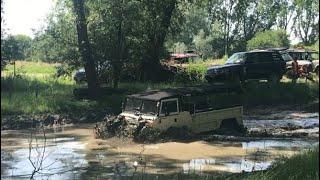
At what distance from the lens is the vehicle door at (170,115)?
52.1ft

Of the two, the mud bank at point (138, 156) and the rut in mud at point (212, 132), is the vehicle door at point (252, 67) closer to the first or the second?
the rut in mud at point (212, 132)

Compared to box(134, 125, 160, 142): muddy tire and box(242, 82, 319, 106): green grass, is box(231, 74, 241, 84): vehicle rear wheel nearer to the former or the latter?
box(242, 82, 319, 106): green grass

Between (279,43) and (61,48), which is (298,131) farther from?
(279,43)

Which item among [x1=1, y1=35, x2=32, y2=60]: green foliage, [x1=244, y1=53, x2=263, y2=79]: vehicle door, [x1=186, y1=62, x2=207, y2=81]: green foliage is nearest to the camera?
[x1=1, y1=35, x2=32, y2=60]: green foliage

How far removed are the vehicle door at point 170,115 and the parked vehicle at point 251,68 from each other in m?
8.37

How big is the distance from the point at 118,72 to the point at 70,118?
430cm

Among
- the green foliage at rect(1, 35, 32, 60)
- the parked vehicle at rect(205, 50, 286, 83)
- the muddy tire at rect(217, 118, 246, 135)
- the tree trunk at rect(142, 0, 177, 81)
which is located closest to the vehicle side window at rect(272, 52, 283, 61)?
the parked vehicle at rect(205, 50, 286, 83)

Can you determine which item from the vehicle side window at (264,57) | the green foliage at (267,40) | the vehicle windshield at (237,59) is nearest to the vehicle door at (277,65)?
the vehicle side window at (264,57)

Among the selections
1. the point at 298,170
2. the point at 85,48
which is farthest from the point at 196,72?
the point at 298,170

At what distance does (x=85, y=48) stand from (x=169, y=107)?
29.7 ft

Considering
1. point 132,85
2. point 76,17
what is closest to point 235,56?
point 132,85

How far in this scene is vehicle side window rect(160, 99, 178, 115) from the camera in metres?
15.9

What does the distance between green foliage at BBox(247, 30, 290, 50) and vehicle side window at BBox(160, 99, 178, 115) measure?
89.8 ft

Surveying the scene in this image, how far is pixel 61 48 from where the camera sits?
2462 cm
